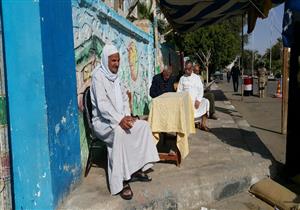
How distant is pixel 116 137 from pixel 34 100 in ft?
3.46

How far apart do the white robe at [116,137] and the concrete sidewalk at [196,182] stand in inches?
10.2

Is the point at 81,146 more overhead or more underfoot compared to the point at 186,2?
more underfoot

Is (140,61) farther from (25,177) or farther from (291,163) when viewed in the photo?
(25,177)

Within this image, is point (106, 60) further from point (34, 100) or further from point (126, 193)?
point (126, 193)

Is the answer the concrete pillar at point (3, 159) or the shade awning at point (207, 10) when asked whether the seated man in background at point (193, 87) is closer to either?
the shade awning at point (207, 10)

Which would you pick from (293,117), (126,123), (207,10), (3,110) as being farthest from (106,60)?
(207,10)

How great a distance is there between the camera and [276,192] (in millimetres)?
4684

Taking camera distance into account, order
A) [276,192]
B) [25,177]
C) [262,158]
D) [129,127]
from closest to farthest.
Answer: [25,177]
[129,127]
[276,192]
[262,158]

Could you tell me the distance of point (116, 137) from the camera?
4.14 meters

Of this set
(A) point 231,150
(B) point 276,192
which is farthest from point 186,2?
(B) point 276,192

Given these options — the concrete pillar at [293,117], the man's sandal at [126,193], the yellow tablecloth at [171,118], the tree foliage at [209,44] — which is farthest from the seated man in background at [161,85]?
the tree foliage at [209,44]

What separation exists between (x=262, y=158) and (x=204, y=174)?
128cm

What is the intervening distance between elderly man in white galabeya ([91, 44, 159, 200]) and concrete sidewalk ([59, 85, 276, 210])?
8.9 inches

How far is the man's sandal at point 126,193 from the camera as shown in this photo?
4.06 meters
